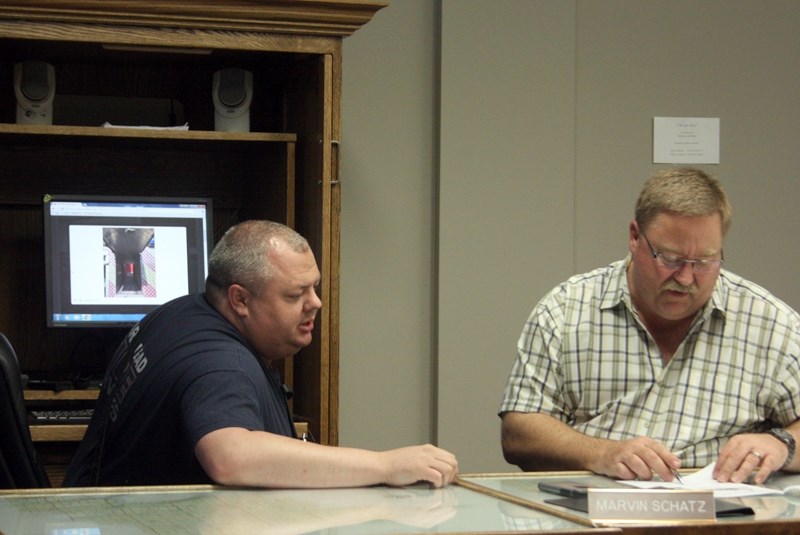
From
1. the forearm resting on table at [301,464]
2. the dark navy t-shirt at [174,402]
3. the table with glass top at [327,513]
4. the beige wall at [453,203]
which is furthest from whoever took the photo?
the beige wall at [453,203]

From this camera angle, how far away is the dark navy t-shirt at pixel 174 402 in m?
1.82

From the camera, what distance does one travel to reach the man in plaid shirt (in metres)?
2.24

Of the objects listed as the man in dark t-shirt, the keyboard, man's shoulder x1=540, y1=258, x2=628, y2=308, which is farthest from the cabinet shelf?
man's shoulder x1=540, y1=258, x2=628, y2=308

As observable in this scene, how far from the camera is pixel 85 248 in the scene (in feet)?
10.8

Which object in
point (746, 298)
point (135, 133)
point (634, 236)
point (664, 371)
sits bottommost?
point (664, 371)

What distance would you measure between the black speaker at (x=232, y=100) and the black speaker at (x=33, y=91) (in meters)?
0.47

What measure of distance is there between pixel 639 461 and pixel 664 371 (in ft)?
1.48

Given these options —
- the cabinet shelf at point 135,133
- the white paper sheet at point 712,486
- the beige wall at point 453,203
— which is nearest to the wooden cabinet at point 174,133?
the cabinet shelf at point 135,133

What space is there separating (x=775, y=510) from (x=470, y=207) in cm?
202

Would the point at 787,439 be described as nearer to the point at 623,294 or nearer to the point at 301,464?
the point at 623,294

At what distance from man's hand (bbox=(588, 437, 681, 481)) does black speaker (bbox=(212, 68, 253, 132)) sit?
1709mm

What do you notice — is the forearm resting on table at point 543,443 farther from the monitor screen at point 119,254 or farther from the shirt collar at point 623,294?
the monitor screen at point 119,254

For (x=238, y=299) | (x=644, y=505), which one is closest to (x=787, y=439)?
(x=644, y=505)

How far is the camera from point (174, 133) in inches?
122
